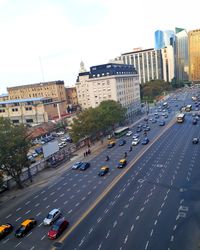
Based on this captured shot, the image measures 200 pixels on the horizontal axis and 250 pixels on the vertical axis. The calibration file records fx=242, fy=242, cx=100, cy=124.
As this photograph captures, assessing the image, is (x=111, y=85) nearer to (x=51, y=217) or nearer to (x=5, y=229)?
(x=51, y=217)

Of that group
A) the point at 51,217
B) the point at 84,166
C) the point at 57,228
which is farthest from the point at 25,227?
the point at 84,166

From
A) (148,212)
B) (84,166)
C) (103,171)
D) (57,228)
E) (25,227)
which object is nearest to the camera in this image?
(57,228)

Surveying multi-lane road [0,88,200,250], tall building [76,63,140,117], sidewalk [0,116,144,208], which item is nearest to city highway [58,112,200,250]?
multi-lane road [0,88,200,250]

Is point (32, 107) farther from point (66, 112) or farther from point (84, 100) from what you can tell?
point (84, 100)

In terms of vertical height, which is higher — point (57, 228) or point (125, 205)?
point (57, 228)

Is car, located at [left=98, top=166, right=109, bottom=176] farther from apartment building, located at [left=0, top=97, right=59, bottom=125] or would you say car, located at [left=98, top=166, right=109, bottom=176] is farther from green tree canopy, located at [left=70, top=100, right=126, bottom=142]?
apartment building, located at [left=0, top=97, right=59, bottom=125]

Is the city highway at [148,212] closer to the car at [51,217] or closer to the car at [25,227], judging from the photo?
the car at [51,217]

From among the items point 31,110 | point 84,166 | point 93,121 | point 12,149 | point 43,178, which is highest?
point 31,110
